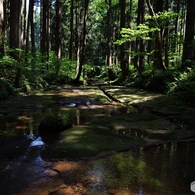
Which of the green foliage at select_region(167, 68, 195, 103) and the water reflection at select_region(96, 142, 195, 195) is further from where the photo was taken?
the green foliage at select_region(167, 68, 195, 103)

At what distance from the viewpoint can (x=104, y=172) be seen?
4137 mm

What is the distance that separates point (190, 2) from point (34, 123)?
10093mm

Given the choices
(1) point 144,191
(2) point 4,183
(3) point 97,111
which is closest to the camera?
(1) point 144,191

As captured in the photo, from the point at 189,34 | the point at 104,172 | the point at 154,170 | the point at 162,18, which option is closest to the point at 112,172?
the point at 104,172

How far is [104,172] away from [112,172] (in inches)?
5.2

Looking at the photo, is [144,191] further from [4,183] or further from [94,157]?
[4,183]

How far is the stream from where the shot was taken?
359 cm

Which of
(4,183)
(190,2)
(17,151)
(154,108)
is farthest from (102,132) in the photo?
(190,2)

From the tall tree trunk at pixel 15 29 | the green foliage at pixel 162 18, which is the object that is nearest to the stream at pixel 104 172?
the green foliage at pixel 162 18

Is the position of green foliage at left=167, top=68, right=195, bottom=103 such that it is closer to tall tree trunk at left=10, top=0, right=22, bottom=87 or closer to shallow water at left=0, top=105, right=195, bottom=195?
shallow water at left=0, top=105, right=195, bottom=195

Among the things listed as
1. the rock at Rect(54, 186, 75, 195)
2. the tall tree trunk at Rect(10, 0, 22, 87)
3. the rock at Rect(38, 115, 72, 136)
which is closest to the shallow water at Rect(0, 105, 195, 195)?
the rock at Rect(54, 186, 75, 195)

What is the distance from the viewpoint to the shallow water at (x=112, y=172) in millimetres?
3619

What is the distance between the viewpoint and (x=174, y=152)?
5133mm

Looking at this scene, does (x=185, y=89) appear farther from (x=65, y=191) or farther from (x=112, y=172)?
(x=65, y=191)
